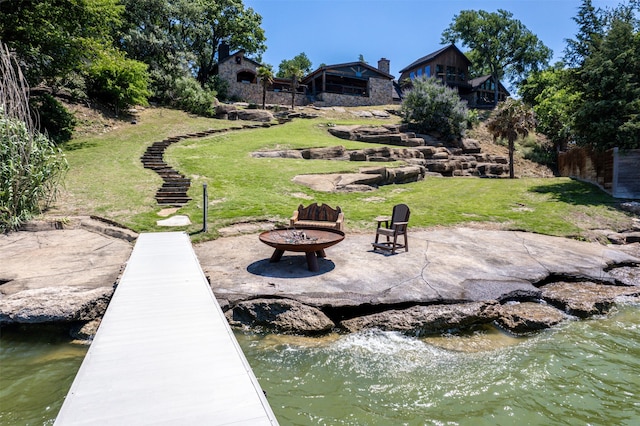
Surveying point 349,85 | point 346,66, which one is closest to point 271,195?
point 346,66

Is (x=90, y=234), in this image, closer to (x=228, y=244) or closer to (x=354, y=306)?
(x=228, y=244)

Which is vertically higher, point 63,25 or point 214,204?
point 63,25

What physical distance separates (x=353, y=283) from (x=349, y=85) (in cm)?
5178

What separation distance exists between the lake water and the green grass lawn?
5742 millimetres

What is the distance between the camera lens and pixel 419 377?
4.54 meters

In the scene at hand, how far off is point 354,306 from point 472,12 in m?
63.7

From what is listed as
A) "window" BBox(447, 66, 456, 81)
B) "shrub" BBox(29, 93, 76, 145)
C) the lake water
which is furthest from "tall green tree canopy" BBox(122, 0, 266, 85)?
the lake water

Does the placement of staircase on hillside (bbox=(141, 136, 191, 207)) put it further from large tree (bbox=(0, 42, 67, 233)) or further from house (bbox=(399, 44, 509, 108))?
house (bbox=(399, 44, 509, 108))

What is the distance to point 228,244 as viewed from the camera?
9477 mm

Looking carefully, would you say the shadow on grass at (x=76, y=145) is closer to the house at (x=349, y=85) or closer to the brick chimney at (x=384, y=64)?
the house at (x=349, y=85)

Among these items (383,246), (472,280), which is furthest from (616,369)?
(383,246)

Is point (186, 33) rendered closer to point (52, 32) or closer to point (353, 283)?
point (52, 32)

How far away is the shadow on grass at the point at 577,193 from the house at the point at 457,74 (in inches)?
1496

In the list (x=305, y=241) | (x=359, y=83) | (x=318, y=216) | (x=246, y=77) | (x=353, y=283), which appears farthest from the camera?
(x=359, y=83)
